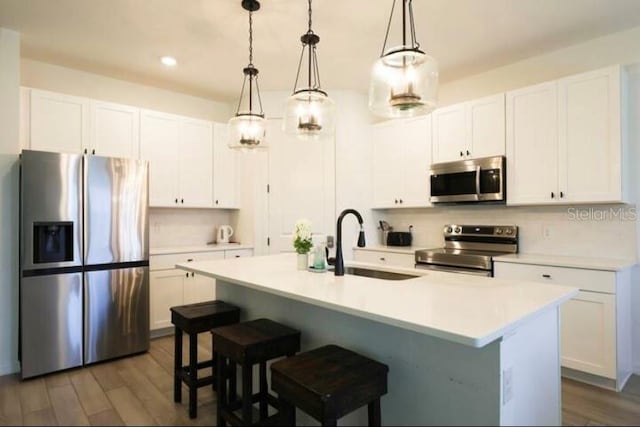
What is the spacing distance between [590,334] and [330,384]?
2.27 metres

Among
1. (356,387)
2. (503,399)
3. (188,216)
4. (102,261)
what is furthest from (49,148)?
(503,399)

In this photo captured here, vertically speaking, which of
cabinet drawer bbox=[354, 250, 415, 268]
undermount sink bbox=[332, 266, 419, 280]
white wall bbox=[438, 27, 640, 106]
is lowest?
cabinet drawer bbox=[354, 250, 415, 268]

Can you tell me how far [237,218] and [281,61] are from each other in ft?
6.72

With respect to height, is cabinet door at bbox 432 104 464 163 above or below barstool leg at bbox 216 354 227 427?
above

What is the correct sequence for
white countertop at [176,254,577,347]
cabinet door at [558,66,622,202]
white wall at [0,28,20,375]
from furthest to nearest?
1. white wall at [0,28,20,375]
2. cabinet door at [558,66,622,202]
3. white countertop at [176,254,577,347]

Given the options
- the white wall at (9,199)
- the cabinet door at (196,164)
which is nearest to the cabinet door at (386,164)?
the cabinet door at (196,164)

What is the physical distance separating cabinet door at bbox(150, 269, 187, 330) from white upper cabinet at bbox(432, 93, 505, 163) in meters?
3.00

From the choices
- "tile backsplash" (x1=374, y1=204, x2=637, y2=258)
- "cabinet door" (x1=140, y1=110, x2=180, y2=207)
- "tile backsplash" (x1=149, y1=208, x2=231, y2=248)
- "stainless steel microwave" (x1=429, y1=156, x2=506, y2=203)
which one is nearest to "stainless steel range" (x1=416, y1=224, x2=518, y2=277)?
"tile backsplash" (x1=374, y1=204, x2=637, y2=258)

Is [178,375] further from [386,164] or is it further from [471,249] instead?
[386,164]

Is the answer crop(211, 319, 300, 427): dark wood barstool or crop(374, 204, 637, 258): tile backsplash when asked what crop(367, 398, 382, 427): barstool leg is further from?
crop(374, 204, 637, 258): tile backsplash

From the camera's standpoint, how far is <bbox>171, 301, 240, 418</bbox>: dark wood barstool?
2334 mm

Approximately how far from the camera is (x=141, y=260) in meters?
3.39

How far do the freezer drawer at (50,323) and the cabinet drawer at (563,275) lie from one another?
11.5ft

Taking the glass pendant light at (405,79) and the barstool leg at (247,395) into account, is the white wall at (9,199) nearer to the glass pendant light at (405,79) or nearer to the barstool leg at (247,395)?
the barstool leg at (247,395)
